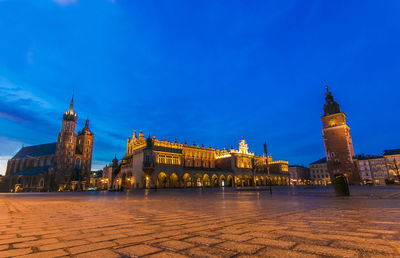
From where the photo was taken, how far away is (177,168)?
52.6m

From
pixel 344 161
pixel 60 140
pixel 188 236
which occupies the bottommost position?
pixel 188 236

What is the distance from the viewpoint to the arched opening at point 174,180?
176ft

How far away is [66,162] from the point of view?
81688 millimetres

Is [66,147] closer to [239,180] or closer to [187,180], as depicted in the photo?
[187,180]

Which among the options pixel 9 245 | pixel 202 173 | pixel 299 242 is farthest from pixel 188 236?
pixel 202 173

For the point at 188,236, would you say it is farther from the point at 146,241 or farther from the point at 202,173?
the point at 202,173

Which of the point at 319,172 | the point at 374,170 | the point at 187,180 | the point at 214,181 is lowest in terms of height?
the point at 214,181

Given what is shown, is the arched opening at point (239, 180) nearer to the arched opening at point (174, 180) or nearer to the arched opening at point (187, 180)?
the arched opening at point (187, 180)

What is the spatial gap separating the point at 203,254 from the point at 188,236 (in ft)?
3.58

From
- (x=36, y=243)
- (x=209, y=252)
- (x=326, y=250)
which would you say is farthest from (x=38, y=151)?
(x=326, y=250)

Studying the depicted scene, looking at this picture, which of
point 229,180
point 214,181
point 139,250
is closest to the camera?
point 139,250

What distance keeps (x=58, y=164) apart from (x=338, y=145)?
93242 millimetres

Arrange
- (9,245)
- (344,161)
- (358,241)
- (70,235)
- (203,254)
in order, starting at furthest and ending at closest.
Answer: (344,161) → (70,235) → (9,245) → (358,241) → (203,254)

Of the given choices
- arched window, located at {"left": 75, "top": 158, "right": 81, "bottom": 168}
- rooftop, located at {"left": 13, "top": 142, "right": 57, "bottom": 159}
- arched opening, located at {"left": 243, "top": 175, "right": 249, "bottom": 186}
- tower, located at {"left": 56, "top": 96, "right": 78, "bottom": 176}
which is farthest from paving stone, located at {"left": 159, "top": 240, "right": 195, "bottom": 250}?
rooftop, located at {"left": 13, "top": 142, "right": 57, "bottom": 159}
